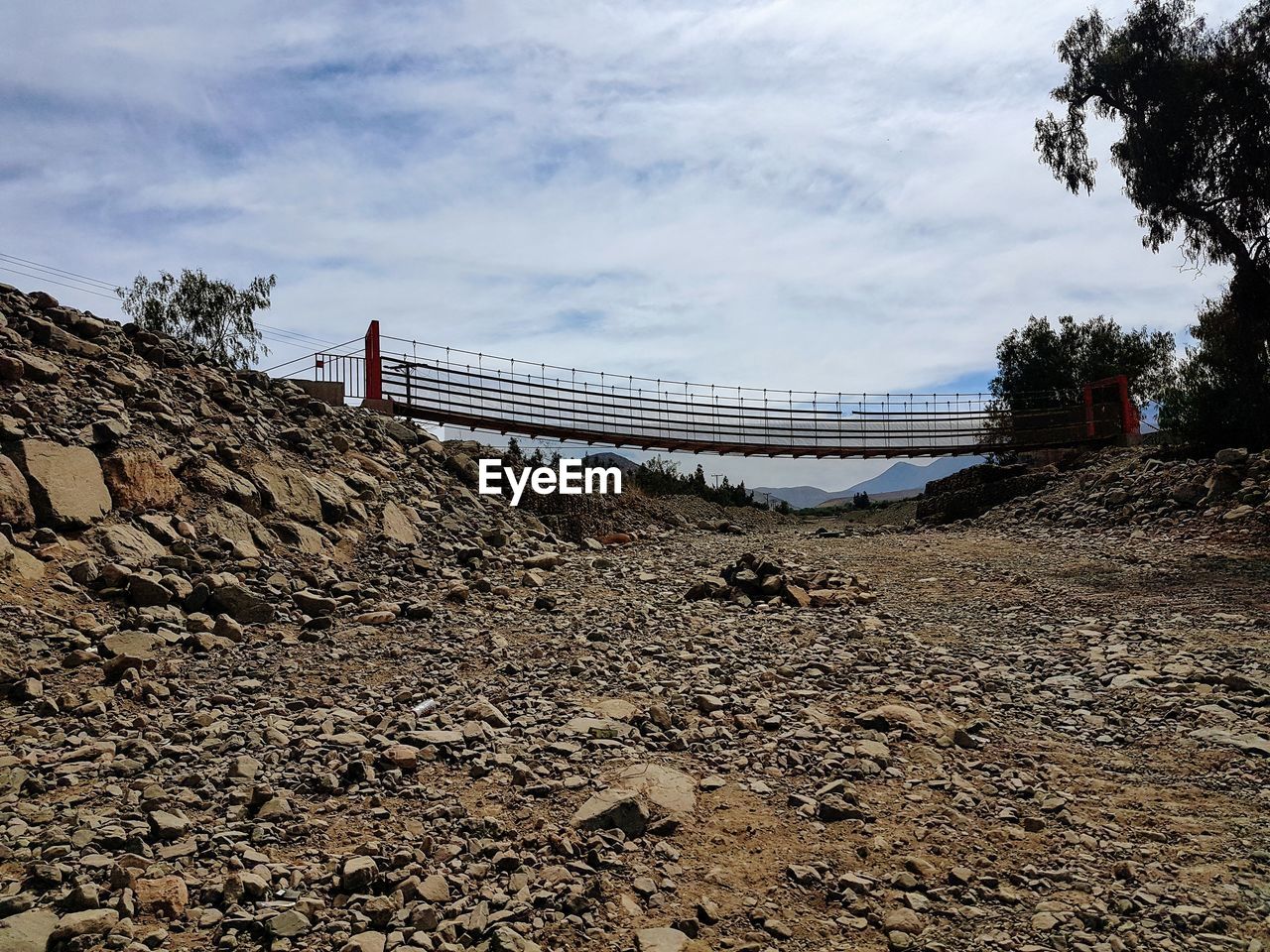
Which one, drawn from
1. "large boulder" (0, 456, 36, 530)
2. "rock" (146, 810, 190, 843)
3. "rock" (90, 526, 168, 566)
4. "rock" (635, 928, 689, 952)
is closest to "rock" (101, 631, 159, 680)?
"rock" (90, 526, 168, 566)

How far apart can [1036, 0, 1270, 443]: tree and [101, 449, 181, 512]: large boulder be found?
64.3 feet

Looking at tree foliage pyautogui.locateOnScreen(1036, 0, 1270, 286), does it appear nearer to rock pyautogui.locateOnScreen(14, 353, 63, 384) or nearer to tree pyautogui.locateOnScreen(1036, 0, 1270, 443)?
tree pyautogui.locateOnScreen(1036, 0, 1270, 443)

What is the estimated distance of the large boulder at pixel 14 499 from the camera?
9273 millimetres

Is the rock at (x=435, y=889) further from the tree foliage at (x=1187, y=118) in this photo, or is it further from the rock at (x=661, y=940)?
the tree foliage at (x=1187, y=118)

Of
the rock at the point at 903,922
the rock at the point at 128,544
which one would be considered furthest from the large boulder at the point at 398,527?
the rock at the point at 903,922

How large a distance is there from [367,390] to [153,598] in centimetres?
1029

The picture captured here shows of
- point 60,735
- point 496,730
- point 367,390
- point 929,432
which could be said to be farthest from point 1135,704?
point 929,432

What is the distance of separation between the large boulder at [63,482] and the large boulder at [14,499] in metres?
0.09

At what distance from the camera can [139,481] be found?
426 inches

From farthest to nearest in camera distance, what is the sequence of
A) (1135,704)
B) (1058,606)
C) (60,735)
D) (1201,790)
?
(1058,606) < (1135,704) < (60,735) < (1201,790)

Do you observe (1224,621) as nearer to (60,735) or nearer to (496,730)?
(496,730)

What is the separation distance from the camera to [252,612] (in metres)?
9.50

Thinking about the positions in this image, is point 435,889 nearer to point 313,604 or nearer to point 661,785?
point 661,785

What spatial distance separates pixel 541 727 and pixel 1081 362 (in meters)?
35.4
